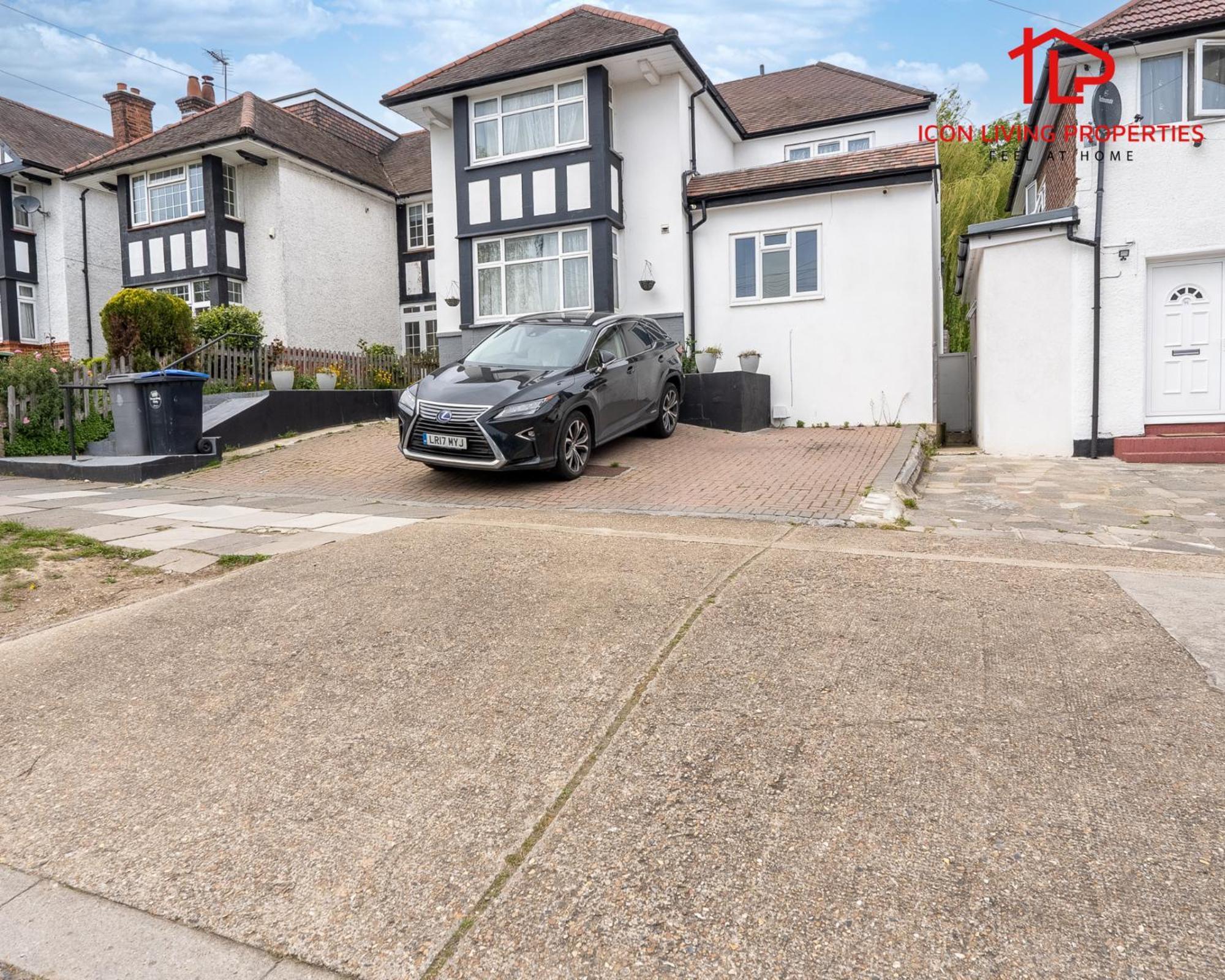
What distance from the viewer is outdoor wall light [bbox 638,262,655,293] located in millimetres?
17156

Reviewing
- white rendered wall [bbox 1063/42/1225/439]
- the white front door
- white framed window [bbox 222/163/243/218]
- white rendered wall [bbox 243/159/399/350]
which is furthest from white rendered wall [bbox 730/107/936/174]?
white framed window [bbox 222/163/243/218]

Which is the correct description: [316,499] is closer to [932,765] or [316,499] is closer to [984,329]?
[932,765]

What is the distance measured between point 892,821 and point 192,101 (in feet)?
113

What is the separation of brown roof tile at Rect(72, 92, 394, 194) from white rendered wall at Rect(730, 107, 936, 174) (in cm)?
1159

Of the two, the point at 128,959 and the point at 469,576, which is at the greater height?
the point at 469,576

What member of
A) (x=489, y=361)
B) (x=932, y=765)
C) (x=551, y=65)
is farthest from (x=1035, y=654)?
(x=551, y=65)

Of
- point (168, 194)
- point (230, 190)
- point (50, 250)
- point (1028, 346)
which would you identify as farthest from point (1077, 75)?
point (50, 250)

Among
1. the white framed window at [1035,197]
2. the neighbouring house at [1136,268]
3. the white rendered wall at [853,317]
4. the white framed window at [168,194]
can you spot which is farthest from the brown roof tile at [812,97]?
the white framed window at [168,194]

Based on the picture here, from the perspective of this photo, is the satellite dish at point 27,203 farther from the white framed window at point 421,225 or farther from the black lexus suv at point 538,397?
the black lexus suv at point 538,397

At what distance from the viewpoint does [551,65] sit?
17.1 m

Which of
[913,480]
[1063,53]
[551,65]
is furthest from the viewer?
[551,65]

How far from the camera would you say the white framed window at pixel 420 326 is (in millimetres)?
27969

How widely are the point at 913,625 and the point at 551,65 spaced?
1586cm

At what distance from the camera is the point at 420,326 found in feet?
92.5
